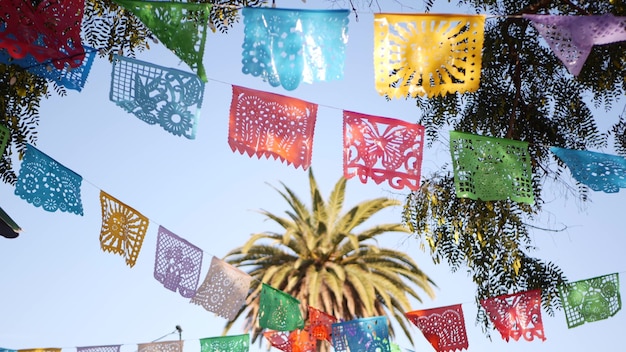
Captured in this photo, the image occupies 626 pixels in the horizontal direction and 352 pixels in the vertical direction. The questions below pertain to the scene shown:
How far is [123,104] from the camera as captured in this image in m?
4.72

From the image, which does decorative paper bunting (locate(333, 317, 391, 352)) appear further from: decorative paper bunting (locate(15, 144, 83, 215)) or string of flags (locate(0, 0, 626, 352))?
decorative paper bunting (locate(15, 144, 83, 215))

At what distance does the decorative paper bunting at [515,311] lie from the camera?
743 centimetres

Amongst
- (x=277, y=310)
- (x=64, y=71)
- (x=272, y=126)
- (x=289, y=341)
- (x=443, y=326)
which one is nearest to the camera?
(x=64, y=71)

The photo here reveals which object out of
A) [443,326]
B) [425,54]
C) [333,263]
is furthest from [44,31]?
[333,263]

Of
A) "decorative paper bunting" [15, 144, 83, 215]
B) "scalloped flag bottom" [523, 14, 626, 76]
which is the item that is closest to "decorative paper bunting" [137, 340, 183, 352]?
"decorative paper bunting" [15, 144, 83, 215]

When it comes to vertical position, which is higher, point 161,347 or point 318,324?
point 318,324

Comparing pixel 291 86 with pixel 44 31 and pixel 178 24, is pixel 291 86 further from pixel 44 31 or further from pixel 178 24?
pixel 44 31

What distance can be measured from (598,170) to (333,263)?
13.2 m

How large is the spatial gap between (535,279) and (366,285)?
10758 millimetres

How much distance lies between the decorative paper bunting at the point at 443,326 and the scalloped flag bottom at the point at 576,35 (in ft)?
14.7

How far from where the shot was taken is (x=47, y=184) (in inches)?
222

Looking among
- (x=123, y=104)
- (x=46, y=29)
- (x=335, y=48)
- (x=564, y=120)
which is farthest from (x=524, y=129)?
(x=46, y=29)

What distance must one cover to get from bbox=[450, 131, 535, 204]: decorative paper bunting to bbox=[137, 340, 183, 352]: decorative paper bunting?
4.83m

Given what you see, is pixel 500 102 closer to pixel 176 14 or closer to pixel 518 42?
pixel 518 42
